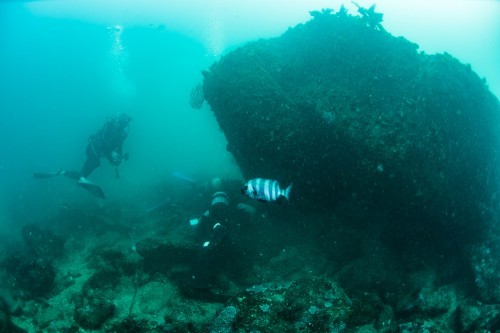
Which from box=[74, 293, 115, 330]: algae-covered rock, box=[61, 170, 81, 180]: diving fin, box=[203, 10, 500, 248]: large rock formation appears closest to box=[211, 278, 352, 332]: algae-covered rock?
box=[203, 10, 500, 248]: large rock formation

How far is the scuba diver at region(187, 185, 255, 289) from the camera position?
22.2 feet

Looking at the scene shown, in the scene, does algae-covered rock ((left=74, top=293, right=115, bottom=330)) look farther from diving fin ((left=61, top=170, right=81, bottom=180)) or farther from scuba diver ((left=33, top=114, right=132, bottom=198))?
diving fin ((left=61, top=170, right=81, bottom=180))

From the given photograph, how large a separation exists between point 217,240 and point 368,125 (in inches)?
162

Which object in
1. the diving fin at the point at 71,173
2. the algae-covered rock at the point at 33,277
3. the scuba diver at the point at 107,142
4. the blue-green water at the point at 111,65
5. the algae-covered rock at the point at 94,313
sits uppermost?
the blue-green water at the point at 111,65

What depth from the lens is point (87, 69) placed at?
9756 centimetres

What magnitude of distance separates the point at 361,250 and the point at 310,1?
9924cm

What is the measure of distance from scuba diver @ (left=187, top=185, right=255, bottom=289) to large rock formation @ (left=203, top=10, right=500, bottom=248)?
1196mm

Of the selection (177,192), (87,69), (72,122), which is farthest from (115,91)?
(177,192)

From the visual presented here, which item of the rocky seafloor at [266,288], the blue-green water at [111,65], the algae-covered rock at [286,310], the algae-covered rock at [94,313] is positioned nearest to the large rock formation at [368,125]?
the rocky seafloor at [266,288]

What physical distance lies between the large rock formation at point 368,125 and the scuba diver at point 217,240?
1196mm

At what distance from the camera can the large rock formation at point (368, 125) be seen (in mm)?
6215

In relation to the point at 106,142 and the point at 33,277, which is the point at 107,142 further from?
the point at 33,277

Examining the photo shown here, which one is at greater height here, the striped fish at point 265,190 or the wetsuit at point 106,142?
the wetsuit at point 106,142

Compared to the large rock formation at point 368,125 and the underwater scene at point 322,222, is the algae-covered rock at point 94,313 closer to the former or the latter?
the underwater scene at point 322,222
